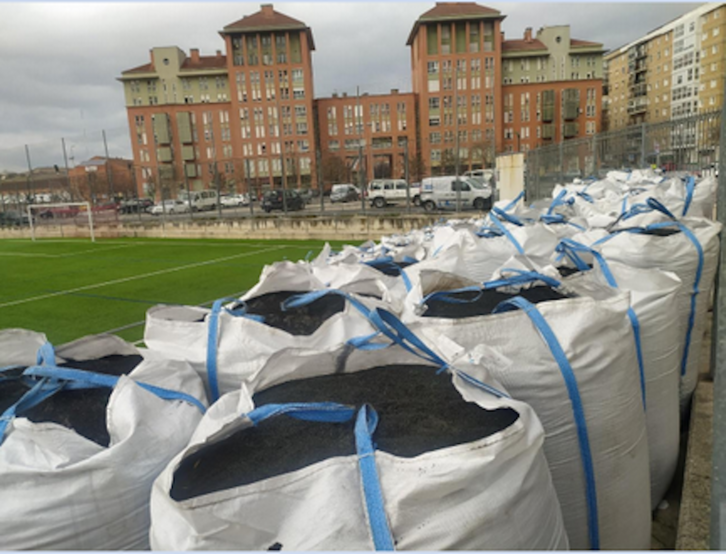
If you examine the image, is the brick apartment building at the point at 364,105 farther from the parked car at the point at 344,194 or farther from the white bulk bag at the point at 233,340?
the white bulk bag at the point at 233,340

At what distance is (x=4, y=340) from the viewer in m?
1.51

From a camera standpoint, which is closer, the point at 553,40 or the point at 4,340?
the point at 4,340

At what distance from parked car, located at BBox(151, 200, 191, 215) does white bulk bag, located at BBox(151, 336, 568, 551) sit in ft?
65.2

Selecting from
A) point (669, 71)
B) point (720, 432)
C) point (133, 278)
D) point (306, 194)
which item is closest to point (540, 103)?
point (669, 71)

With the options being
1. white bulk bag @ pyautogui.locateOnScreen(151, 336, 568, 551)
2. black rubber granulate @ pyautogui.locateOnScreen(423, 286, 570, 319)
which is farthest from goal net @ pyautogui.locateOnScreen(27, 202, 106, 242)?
white bulk bag @ pyautogui.locateOnScreen(151, 336, 568, 551)

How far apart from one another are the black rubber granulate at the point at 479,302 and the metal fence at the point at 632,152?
7.88 m

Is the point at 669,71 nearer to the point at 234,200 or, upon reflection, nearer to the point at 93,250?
the point at 234,200

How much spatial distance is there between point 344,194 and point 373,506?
51.8ft

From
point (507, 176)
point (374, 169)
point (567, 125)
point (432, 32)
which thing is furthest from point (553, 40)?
point (507, 176)

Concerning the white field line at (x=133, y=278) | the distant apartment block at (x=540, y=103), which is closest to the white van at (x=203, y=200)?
the white field line at (x=133, y=278)

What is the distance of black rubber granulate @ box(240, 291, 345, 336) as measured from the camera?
1.75m

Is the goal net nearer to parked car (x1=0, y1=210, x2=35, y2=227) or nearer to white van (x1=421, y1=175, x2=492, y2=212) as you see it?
parked car (x1=0, y1=210, x2=35, y2=227)

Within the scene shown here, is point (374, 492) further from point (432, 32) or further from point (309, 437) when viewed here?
point (432, 32)

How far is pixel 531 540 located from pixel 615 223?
288 centimetres
